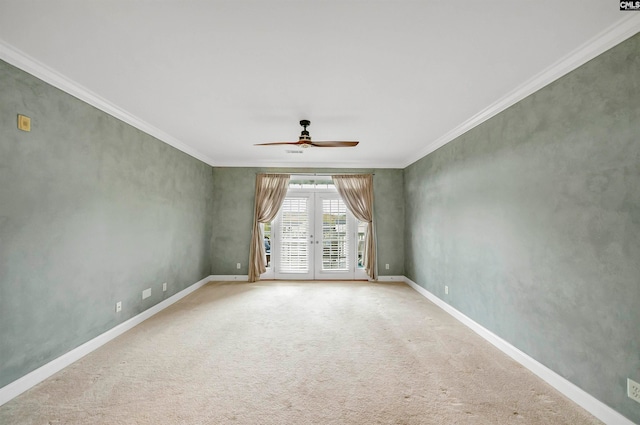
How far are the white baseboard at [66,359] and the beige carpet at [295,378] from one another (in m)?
0.07

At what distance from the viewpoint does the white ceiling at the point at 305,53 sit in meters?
1.53

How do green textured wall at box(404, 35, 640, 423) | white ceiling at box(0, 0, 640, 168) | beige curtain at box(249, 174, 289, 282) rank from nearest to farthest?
1. white ceiling at box(0, 0, 640, 168)
2. green textured wall at box(404, 35, 640, 423)
3. beige curtain at box(249, 174, 289, 282)

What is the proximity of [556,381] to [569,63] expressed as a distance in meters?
2.52

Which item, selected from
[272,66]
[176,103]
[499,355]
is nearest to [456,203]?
[499,355]

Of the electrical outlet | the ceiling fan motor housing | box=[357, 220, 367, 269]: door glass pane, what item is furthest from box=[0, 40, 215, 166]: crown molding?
the electrical outlet

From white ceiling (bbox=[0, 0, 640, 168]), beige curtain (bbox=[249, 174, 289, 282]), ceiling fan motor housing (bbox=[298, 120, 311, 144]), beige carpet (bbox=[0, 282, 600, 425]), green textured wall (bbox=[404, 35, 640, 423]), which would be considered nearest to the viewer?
white ceiling (bbox=[0, 0, 640, 168])

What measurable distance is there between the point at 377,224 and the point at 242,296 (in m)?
3.09

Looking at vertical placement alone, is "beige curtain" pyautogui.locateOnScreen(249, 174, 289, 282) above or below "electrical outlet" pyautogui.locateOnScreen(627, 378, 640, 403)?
above

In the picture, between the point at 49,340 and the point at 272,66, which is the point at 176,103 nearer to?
the point at 272,66

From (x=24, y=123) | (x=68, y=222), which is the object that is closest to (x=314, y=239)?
(x=68, y=222)

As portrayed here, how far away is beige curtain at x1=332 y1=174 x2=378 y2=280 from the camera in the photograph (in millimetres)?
5516

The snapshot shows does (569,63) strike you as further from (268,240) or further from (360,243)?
(268,240)

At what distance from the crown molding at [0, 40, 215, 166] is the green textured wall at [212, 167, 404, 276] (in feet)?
6.25

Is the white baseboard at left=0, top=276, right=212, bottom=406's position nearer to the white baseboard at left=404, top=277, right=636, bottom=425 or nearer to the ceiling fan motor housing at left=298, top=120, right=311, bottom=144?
the ceiling fan motor housing at left=298, top=120, right=311, bottom=144
